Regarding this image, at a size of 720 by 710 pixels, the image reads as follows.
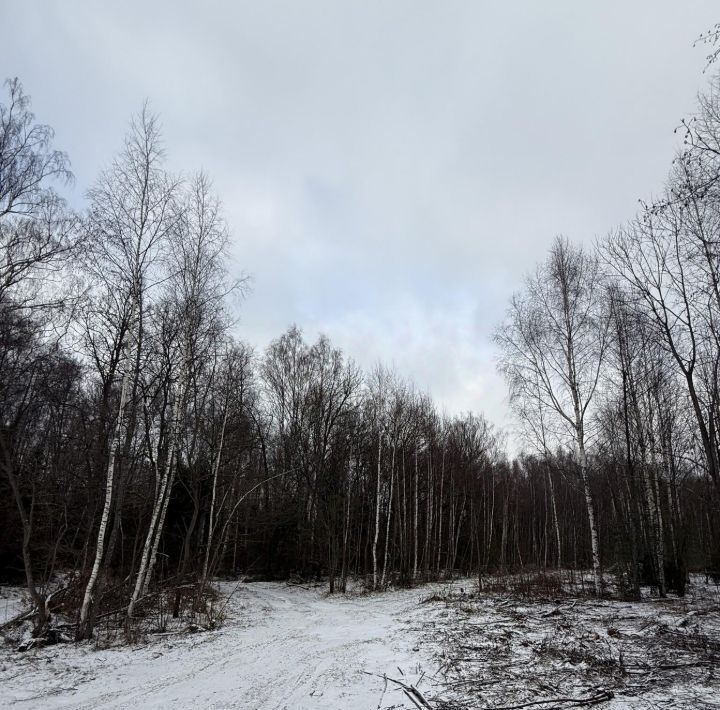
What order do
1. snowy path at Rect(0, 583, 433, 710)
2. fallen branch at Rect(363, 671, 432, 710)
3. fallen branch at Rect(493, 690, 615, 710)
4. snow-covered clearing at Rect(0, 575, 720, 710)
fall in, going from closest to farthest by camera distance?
fallen branch at Rect(493, 690, 615, 710) → fallen branch at Rect(363, 671, 432, 710) → snow-covered clearing at Rect(0, 575, 720, 710) → snowy path at Rect(0, 583, 433, 710)

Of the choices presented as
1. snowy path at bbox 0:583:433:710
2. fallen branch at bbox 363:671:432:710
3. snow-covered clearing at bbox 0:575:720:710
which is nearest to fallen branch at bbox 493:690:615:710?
snow-covered clearing at bbox 0:575:720:710

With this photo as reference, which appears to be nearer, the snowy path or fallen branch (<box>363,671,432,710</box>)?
fallen branch (<box>363,671,432,710</box>)

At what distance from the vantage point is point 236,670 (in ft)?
24.2

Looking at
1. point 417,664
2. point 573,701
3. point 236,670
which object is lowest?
point 236,670

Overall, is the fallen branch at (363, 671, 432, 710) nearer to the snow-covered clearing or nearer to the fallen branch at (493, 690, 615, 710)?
the snow-covered clearing

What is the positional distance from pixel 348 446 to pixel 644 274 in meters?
17.5

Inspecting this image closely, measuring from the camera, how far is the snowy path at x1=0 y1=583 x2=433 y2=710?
19.4 feet

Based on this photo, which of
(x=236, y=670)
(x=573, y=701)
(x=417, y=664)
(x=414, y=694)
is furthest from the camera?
(x=236, y=670)

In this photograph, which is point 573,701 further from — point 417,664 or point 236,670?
point 236,670

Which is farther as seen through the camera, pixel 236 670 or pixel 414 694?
pixel 236 670

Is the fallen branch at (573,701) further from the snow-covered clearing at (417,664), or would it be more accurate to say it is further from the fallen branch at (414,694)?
the fallen branch at (414,694)

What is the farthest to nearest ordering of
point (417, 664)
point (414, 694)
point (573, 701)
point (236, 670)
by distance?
point (236, 670) → point (417, 664) → point (414, 694) → point (573, 701)

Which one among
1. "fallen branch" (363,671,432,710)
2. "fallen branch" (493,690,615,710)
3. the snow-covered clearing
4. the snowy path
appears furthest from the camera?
the snowy path

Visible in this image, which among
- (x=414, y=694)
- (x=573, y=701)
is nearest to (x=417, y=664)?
(x=414, y=694)
